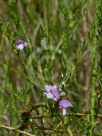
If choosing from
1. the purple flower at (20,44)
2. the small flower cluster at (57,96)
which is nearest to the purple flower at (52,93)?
the small flower cluster at (57,96)

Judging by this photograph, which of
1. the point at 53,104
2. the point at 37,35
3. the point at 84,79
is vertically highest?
the point at 37,35

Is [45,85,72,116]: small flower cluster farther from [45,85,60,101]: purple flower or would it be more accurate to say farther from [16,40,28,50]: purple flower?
[16,40,28,50]: purple flower

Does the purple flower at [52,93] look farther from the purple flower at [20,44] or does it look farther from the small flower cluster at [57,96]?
the purple flower at [20,44]

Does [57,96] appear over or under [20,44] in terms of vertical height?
under

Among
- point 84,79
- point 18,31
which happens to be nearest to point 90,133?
point 18,31

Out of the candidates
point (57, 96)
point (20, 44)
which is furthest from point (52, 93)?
point (20, 44)

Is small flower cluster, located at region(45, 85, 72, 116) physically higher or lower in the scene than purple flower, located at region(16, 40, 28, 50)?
lower

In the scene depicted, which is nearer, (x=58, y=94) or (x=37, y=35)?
(x=58, y=94)

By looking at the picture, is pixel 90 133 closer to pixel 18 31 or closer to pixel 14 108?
pixel 14 108

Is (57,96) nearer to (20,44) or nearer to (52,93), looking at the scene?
(52,93)

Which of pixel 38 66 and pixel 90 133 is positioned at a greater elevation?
pixel 38 66

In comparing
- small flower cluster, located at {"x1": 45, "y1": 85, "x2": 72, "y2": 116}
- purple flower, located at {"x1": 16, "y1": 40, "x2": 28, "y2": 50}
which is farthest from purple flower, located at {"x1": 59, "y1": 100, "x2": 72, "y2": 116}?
purple flower, located at {"x1": 16, "y1": 40, "x2": 28, "y2": 50}
